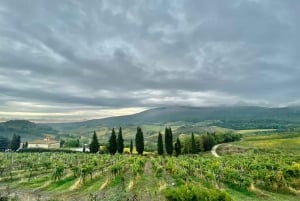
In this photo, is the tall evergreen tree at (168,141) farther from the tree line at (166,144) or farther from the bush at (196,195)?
the bush at (196,195)

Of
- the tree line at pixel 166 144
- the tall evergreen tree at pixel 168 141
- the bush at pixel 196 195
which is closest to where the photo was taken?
the bush at pixel 196 195

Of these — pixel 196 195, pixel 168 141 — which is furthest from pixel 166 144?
pixel 196 195

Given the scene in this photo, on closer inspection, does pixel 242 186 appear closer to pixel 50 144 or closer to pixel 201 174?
pixel 201 174

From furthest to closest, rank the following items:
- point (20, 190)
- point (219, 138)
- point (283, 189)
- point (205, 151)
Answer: point (219, 138) < point (205, 151) < point (20, 190) < point (283, 189)

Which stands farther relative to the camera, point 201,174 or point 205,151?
point 205,151

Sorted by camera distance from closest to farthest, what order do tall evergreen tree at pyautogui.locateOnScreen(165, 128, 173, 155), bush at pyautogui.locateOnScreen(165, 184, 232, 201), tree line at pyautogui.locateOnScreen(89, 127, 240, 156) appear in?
1. bush at pyautogui.locateOnScreen(165, 184, 232, 201)
2. tree line at pyautogui.locateOnScreen(89, 127, 240, 156)
3. tall evergreen tree at pyautogui.locateOnScreen(165, 128, 173, 155)

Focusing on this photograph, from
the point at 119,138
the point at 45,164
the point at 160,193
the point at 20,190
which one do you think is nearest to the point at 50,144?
the point at 119,138

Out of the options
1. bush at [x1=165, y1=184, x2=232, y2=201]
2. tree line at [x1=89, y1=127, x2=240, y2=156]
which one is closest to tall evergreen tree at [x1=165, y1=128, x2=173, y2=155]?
tree line at [x1=89, y1=127, x2=240, y2=156]

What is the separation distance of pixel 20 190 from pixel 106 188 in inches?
362

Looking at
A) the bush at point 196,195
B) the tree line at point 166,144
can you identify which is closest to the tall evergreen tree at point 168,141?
the tree line at point 166,144

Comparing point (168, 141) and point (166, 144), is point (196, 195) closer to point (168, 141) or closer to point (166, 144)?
point (168, 141)

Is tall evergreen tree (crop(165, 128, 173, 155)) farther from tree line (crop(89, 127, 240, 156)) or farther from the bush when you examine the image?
the bush

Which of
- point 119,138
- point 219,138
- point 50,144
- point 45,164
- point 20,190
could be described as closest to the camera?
point 20,190

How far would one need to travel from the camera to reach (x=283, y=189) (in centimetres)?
2997
